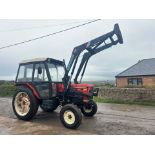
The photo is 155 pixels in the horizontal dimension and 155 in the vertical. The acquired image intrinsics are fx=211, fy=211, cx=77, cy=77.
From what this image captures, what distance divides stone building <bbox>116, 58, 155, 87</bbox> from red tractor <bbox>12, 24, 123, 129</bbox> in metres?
19.2

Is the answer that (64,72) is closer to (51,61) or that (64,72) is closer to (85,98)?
(51,61)

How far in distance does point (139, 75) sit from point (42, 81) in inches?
865

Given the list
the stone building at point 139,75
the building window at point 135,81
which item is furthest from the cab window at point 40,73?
the building window at point 135,81

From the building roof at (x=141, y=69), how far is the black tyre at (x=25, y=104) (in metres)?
21.6

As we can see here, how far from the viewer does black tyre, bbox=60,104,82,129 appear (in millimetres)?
6834

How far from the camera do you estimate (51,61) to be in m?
8.54

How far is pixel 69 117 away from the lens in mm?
7129

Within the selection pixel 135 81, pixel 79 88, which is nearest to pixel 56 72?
pixel 79 88

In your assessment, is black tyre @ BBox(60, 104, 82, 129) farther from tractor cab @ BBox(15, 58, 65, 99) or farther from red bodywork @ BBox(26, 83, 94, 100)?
tractor cab @ BBox(15, 58, 65, 99)

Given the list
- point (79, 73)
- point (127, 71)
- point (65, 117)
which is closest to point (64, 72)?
point (79, 73)

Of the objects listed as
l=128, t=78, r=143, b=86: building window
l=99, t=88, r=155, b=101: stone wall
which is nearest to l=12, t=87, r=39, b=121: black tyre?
l=99, t=88, r=155, b=101: stone wall

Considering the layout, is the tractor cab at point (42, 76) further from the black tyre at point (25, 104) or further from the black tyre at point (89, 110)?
the black tyre at point (89, 110)

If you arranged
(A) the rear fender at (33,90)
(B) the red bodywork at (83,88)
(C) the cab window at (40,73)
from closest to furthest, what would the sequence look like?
(B) the red bodywork at (83,88)
(C) the cab window at (40,73)
(A) the rear fender at (33,90)

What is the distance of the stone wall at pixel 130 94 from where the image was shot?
1457 cm
